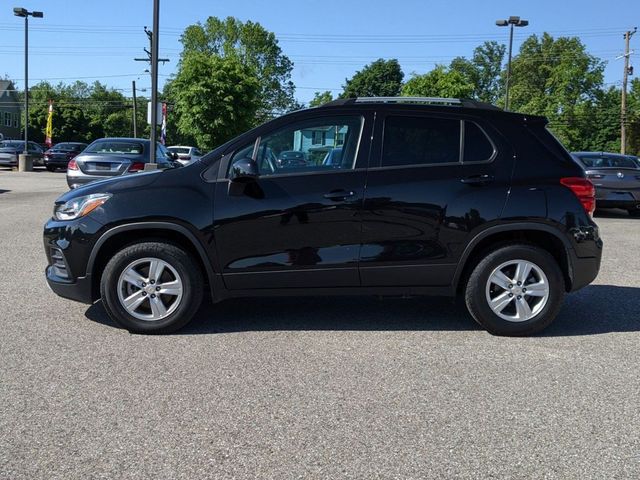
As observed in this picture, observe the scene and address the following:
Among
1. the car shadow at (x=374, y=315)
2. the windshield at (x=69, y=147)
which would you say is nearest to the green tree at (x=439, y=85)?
the windshield at (x=69, y=147)

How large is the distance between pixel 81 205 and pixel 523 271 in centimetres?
356

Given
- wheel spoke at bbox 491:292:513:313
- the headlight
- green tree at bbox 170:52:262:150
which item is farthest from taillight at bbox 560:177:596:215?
green tree at bbox 170:52:262:150

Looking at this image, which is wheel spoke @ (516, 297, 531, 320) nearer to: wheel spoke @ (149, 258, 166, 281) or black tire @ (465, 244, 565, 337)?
black tire @ (465, 244, 565, 337)

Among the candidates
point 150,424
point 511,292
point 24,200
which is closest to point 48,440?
point 150,424

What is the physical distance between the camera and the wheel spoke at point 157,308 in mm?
4977

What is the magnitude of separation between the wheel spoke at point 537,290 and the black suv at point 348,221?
0.01 m

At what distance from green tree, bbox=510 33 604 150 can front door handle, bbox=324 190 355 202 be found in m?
65.6

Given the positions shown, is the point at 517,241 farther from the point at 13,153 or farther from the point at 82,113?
the point at 82,113

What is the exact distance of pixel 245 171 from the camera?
4.77 m

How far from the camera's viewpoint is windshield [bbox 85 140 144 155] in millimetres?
14954

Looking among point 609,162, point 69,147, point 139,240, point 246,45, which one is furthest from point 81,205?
point 246,45

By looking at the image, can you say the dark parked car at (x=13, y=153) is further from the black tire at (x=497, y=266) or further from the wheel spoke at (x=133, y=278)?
the black tire at (x=497, y=266)

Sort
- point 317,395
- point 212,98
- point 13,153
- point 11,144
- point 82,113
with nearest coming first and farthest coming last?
1. point 317,395
2. point 13,153
3. point 11,144
4. point 212,98
5. point 82,113

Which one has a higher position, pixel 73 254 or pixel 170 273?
pixel 73 254
